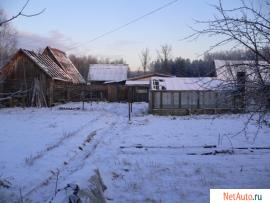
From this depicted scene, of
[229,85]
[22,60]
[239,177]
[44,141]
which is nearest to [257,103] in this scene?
[229,85]

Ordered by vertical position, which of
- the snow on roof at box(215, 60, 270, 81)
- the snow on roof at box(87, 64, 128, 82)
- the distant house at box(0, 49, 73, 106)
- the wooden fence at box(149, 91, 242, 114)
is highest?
the snow on roof at box(87, 64, 128, 82)

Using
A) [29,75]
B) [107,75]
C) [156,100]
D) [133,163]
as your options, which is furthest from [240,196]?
[107,75]

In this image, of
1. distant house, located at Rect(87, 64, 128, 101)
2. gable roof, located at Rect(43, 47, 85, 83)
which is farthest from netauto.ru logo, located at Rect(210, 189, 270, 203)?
distant house, located at Rect(87, 64, 128, 101)

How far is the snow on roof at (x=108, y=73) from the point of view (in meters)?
70.1

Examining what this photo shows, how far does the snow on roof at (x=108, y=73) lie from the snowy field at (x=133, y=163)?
51.6 metres

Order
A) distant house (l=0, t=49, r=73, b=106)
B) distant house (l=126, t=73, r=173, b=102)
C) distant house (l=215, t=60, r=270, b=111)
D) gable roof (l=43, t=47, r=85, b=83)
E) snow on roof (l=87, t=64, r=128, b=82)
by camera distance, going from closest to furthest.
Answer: distant house (l=215, t=60, r=270, b=111)
distant house (l=0, t=49, r=73, b=106)
distant house (l=126, t=73, r=173, b=102)
gable roof (l=43, t=47, r=85, b=83)
snow on roof (l=87, t=64, r=128, b=82)

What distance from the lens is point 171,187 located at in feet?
29.4

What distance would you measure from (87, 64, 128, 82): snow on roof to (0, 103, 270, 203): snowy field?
2031 inches

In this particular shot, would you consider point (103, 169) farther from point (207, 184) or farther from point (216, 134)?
point (216, 134)

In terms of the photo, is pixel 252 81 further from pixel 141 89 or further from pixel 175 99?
pixel 141 89

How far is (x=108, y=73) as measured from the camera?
71.2m

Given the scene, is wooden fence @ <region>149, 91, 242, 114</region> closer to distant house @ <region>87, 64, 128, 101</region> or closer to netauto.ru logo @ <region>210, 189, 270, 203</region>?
netauto.ru logo @ <region>210, 189, 270, 203</region>

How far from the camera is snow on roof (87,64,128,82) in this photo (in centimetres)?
7012

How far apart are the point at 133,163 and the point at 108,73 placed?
2366 inches
